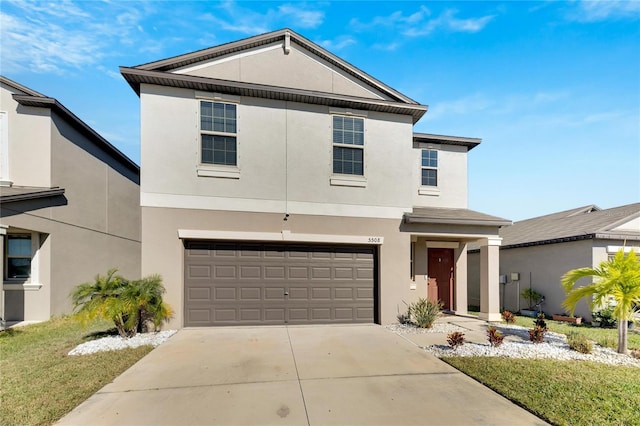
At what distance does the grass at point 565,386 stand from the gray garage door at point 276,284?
398 centimetres

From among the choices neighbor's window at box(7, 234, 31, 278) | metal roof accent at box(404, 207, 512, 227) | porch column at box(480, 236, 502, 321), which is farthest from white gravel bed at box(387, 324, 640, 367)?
neighbor's window at box(7, 234, 31, 278)

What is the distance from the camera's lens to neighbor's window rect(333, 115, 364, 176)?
10180 millimetres

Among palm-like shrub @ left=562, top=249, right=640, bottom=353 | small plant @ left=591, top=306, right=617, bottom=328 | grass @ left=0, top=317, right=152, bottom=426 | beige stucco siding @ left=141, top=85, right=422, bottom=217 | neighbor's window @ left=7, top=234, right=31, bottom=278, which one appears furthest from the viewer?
small plant @ left=591, top=306, right=617, bottom=328

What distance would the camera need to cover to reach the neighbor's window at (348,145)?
33.4ft

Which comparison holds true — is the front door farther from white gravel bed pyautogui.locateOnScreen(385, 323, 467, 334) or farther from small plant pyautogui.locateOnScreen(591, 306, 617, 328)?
small plant pyautogui.locateOnScreen(591, 306, 617, 328)

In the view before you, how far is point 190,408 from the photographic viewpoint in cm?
447

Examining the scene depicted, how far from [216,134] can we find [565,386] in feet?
31.6

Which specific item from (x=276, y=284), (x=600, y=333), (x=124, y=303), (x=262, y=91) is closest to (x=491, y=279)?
(x=600, y=333)

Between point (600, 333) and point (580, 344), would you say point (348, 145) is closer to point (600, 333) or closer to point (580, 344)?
point (580, 344)

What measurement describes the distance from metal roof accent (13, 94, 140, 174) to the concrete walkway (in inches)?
366

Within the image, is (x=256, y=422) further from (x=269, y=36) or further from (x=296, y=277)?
(x=269, y=36)

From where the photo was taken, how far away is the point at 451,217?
1043 centimetres

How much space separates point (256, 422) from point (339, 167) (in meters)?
7.53

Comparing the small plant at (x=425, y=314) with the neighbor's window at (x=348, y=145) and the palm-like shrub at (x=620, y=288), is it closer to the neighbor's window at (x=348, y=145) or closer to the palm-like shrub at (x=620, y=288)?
the palm-like shrub at (x=620, y=288)
